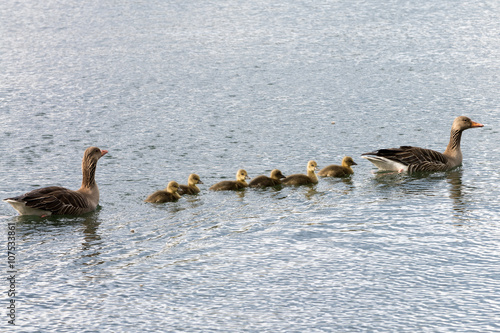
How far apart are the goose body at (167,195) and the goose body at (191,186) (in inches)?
10.1

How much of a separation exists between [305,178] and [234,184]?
5.39ft

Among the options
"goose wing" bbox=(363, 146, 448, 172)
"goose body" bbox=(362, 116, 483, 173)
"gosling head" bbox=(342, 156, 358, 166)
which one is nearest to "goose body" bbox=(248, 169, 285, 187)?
"gosling head" bbox=(342, 156, 358, 166)

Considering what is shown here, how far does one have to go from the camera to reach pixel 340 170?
55.1 ft

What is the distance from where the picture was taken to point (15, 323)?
926 cm

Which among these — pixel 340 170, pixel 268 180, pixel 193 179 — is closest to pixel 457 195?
pixel 340 170

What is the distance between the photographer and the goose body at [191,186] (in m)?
15.4

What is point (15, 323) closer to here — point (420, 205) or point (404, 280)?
point (404, 280)

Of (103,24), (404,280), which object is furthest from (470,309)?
(103,24)

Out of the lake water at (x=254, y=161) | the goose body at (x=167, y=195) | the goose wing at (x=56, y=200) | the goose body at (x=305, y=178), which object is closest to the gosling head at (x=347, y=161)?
the lake water at (x=254, y=161)

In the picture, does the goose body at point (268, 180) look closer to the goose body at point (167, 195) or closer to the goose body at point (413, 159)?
the goose body at point (167, 195)

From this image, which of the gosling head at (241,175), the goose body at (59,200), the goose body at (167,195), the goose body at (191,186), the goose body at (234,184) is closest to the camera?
the goose body at (59,200)

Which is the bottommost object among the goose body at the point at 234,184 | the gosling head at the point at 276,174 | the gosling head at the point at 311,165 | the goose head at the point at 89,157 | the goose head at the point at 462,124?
the goose body at the point at 234,184

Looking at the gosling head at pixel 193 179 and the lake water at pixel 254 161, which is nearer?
the lake water at pixel 254 161

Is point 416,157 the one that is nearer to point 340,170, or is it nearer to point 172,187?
point 340,170
